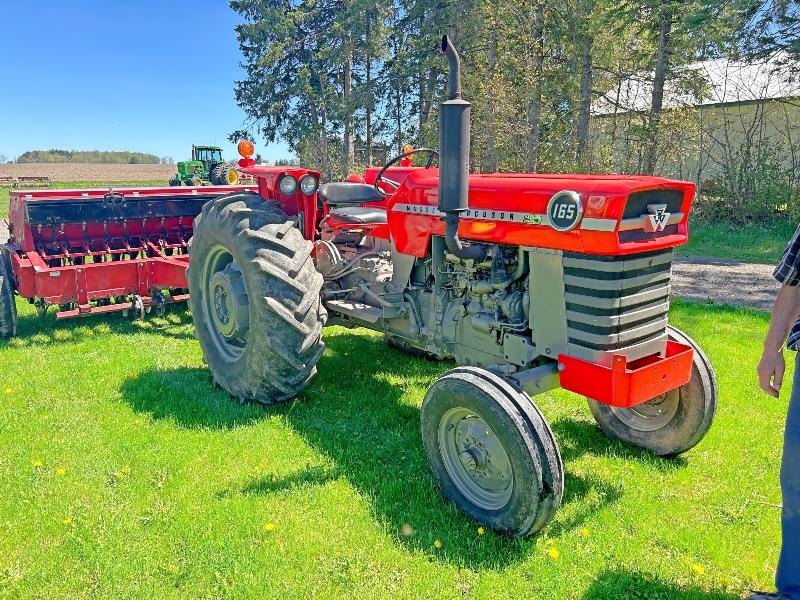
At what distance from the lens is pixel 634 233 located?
2756 mm

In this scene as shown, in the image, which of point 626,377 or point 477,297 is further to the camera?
point 477,297

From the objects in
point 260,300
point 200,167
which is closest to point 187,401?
point 260,300

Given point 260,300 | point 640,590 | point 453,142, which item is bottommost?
point 640,590

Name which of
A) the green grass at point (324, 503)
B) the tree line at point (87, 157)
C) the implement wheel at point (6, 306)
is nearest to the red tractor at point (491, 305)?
the green grass at point (324, 503)

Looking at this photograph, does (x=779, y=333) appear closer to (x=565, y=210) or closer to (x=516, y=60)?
(x=565, y=210)

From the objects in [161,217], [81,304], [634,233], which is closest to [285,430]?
[634,233]

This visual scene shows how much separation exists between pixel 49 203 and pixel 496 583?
5522 mm

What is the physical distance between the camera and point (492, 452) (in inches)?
114

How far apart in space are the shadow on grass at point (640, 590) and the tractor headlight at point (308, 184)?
336 centimetres

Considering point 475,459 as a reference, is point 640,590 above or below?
below

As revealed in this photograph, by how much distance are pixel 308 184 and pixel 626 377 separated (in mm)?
2923

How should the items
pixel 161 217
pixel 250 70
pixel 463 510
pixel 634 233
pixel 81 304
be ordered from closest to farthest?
pixel 634 233 → pixel 463 510 → pixel 81 304 → pixel 161 217 → pixel 250 70

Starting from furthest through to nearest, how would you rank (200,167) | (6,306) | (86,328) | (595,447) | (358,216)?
1. (200,167)
2. (86,328)
3. (6,306)
4. (358,216)
5. (595,447)

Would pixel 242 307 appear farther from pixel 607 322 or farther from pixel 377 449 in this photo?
pixel 607 322
